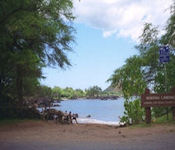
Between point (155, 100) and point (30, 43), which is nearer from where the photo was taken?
point (155, 100)

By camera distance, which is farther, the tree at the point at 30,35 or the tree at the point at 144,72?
the tree at the point at 144,72

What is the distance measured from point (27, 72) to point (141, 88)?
935 cm

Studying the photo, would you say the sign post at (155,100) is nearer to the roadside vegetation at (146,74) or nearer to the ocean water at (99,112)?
the roadside vegetation at (146,74)

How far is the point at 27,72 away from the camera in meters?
23.2

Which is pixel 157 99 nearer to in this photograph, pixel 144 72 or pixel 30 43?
pixel 144 72

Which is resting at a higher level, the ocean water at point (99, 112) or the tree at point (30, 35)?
the tree at point (30, 35)

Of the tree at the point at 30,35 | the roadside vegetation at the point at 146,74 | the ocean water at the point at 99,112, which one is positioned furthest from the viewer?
the ocean water at the point at 99,112

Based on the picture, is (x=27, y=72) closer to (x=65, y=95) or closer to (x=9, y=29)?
(x=9, y=29)

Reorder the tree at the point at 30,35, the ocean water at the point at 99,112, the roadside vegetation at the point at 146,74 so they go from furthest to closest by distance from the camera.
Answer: the ocean water at the point at 99,112
the roadside vegetation at the point at 146,74
the tree at the point at 30,35

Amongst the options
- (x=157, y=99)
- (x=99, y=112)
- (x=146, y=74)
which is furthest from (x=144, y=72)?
(x=99, y=112)

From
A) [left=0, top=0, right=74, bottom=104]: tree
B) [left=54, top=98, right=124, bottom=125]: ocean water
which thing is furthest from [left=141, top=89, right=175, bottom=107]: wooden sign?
[left=54, top=98, right=124, bottom=125]: ocean water

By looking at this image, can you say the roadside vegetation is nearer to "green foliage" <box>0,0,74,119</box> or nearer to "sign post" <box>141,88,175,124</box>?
"sign post" <box>141,88,175,124</box>

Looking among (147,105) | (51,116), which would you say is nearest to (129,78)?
(147,105)

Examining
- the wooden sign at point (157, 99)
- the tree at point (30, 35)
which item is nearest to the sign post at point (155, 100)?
the wooden sign at point (157, 99)
